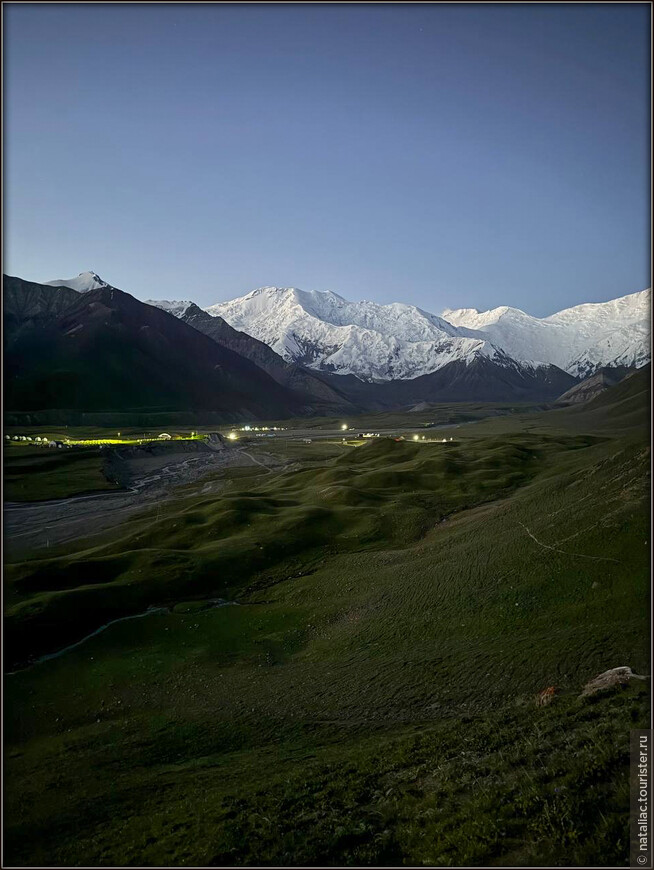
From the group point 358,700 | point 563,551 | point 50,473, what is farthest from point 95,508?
point 563,551

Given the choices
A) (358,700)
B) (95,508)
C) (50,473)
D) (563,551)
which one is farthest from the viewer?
(50,473)

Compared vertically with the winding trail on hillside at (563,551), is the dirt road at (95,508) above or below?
below

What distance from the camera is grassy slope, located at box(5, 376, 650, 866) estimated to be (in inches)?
550

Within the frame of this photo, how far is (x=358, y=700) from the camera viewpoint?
1112 inches

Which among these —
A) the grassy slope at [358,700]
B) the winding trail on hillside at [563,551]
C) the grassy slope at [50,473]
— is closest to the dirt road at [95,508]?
the grassy slope at [50,473]

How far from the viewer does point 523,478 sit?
274ft

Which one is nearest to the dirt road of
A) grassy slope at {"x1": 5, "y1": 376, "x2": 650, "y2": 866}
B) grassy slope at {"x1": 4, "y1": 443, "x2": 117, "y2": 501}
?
grassy slope at {"x1": 4, "y1": 443, "x2": 117, "y2": 501}

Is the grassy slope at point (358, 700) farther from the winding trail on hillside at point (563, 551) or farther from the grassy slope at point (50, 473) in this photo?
the grassy slope at point (50, 473)

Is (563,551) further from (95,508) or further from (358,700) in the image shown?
(95,508)

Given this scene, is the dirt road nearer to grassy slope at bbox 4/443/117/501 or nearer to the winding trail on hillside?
grassy slope at bbox 4/443/117/501

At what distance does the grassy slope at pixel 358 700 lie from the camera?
1397 centimetres

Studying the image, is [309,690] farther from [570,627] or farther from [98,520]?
[98,520]

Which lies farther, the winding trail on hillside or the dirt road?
the dirt road

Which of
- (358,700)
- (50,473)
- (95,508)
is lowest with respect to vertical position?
(95,508)
